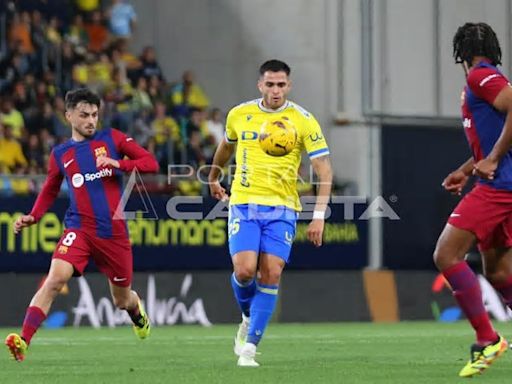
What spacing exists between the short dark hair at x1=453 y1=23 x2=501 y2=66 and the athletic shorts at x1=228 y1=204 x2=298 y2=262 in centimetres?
223

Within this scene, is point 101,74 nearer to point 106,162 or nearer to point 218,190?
point 218,190

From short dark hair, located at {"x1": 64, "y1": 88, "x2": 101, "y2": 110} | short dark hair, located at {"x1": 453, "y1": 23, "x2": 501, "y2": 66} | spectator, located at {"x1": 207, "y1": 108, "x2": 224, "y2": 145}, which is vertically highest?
short dark hair, located at {"x1": 453, "y1": 23, "x2": 501, "y2": 66}

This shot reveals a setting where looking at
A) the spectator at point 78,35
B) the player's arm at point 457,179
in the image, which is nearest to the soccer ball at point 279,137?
the player's arm at point 457,179

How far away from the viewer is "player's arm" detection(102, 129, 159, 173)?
11703 mm

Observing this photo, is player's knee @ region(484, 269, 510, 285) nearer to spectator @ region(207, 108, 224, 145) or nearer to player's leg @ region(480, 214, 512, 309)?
player's leg @ region(480, 214, 512, 309)

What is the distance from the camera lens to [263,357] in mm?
12141

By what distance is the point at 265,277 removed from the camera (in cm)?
1123

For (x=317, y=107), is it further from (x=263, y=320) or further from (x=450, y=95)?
(x=263, y=320)

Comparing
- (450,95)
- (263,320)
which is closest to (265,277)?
(263,320)

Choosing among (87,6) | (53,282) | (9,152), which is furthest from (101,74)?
(53,282)

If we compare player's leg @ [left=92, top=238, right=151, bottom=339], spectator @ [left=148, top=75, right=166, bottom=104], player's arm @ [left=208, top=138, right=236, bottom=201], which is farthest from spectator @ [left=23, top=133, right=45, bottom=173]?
player's arm @ [left=208, top=138, right=236, bottom=201]

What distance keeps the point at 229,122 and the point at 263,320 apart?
1669 mm

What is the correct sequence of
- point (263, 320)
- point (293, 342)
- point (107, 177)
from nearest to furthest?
point (263, 320) → point (107, 177) → point (293, 342)

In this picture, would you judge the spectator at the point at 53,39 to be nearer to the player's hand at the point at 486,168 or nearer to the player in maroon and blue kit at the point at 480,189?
the player in maroon and blue kit at the point at 480,189
